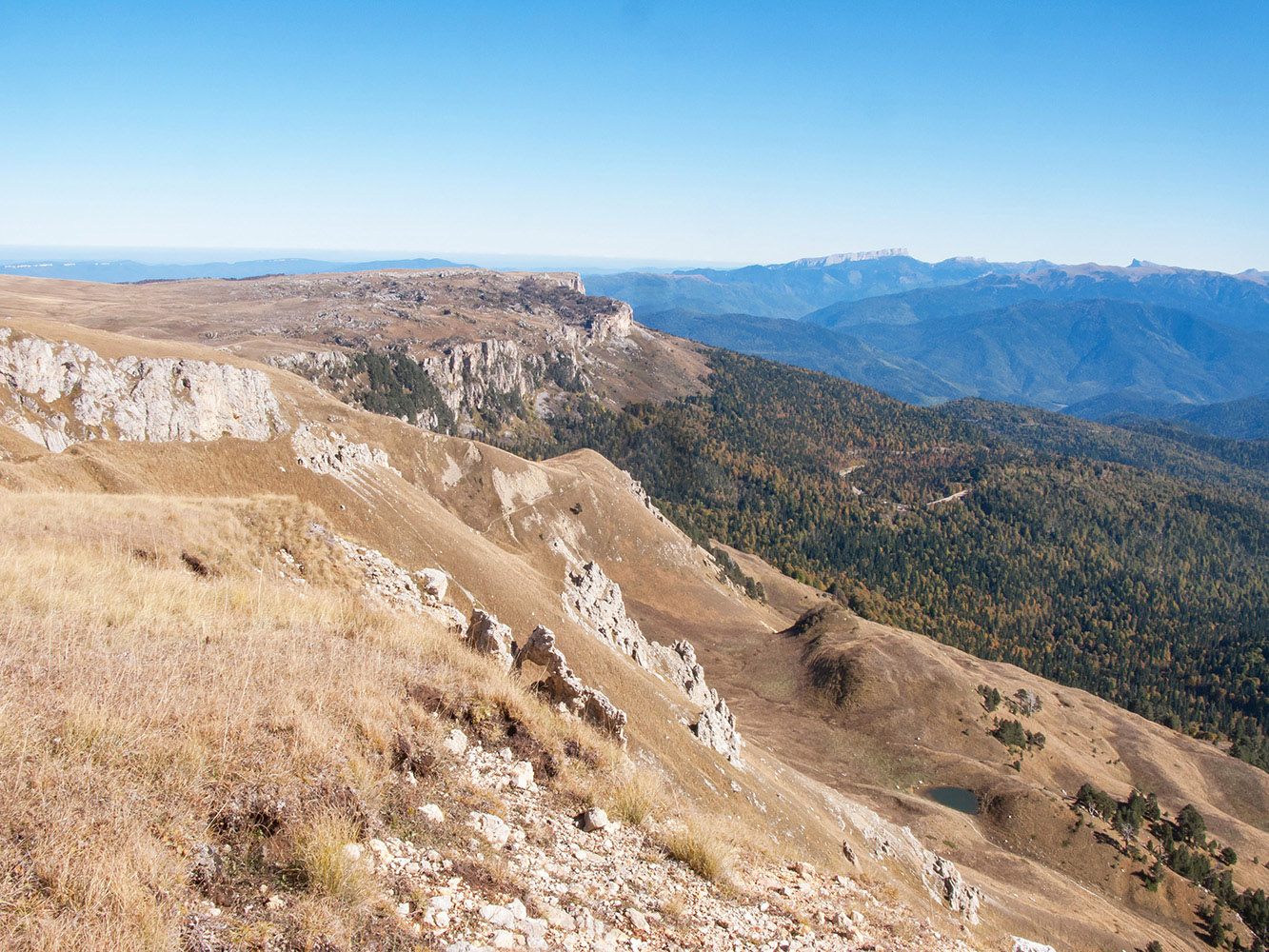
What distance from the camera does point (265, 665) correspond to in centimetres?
1096

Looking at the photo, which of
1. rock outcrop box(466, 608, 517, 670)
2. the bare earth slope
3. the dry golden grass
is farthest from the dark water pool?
the dry golden grass

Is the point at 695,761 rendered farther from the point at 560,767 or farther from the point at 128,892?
the point at 128,892

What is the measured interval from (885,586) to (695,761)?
17033cm

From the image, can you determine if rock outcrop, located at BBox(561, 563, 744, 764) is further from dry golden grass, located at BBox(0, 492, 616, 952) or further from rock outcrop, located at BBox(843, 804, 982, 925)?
dry golden grass, located at BBox(0, 492, 616, 952)

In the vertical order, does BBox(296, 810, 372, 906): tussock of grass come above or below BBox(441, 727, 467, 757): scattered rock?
above

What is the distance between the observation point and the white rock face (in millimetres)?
73250

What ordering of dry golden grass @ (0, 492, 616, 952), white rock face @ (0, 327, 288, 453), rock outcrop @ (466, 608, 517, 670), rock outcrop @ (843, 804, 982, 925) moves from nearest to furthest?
dry golden grass @ (0, 492, 616, 952) → rock outcrop @ (466, 608, 517, 670) → rock outcrop @ (843, 804, 982, 925) → white rock face @ (0, 327, 288, 453)

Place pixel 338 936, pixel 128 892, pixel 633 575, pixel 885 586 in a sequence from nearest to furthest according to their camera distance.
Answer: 1. pixel 128 892
2. pixel 338 936
3. pixel 633 575
4. pixel 885 586

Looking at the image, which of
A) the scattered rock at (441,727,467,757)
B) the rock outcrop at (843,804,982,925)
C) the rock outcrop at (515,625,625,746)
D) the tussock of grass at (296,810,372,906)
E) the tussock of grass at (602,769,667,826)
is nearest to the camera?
the tussock of grass at (296,810,372,906)

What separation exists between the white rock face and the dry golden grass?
7086 cm

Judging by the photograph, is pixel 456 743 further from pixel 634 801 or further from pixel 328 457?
pixel 328 457

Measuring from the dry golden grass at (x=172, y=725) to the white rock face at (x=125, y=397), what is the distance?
7086cm

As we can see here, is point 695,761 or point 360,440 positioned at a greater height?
point 360,440

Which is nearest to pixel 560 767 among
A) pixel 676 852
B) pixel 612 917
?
pixel 676 852
